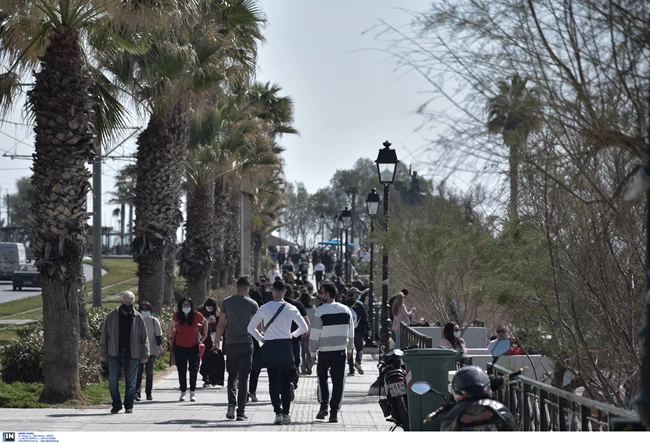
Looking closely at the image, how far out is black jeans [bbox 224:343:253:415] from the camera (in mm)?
13352

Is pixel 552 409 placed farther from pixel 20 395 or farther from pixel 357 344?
pixel 357 344

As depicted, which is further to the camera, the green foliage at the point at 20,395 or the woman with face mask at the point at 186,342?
the woman with face mask at the point at 186,342

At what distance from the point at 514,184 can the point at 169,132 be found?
585 inches

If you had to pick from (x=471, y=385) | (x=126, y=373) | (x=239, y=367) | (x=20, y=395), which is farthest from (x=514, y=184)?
(x=20, y=395)

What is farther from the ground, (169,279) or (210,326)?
(169,279)

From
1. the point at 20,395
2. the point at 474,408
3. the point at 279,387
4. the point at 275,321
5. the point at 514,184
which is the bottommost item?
the point at 20,395

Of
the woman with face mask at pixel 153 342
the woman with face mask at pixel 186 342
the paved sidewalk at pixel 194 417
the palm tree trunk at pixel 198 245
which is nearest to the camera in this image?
the paved sidewalk at pixel 194 417

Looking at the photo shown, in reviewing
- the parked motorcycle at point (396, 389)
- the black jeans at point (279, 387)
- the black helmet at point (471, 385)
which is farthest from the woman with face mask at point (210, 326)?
the black helmet at point (471, 385)

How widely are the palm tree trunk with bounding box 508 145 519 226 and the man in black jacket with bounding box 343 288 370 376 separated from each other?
27.1 feet

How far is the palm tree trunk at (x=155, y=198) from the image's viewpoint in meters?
23.5

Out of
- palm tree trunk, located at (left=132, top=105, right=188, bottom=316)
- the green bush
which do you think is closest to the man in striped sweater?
the green bush

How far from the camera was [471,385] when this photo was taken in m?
7.35

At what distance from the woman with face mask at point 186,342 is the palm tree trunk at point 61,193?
5.23 ft

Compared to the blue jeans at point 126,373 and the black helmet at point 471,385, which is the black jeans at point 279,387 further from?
the black helmet at point 471,385
